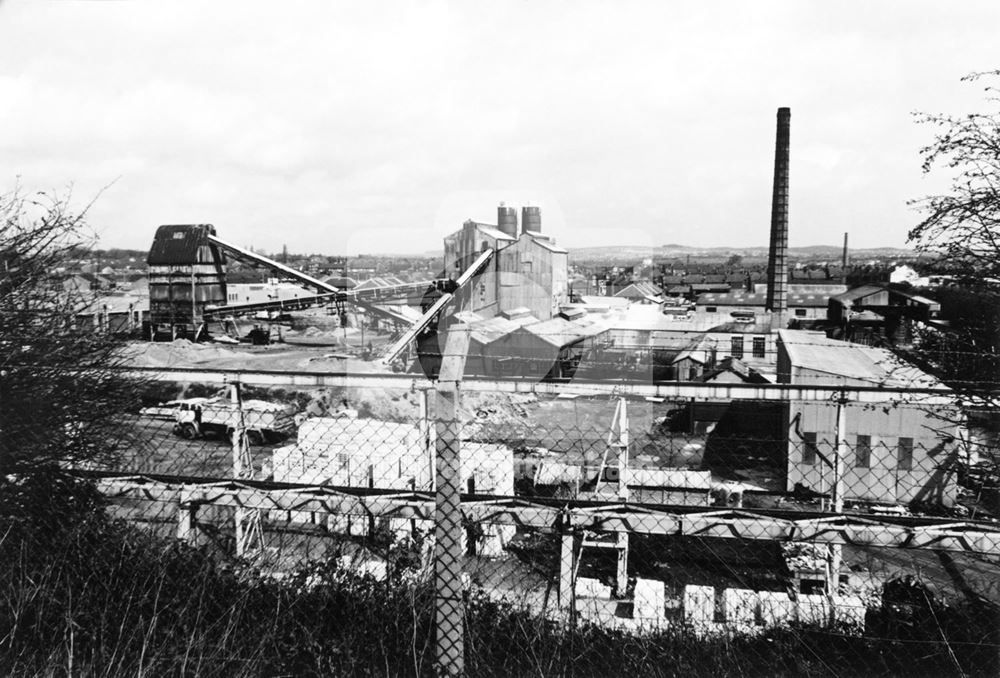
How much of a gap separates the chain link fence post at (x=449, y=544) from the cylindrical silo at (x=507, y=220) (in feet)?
30.4

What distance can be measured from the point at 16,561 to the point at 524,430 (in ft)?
27.7

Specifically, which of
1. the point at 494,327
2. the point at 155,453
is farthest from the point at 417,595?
the point at 494,327

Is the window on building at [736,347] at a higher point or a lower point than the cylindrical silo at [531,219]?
lower

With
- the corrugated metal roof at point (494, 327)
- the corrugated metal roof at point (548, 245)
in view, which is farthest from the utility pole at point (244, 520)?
the corrugated metal roof at point (548, 245)

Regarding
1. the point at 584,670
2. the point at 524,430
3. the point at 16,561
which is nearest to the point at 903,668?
the point at 584,670

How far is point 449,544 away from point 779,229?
1590 cm

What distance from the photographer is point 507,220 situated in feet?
35.6

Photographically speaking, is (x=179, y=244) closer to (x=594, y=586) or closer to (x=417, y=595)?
(x=594, y=586)

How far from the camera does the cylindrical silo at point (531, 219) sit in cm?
1037

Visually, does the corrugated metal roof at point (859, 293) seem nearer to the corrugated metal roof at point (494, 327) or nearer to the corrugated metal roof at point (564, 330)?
the corrugated metal roof at point (564, 330)

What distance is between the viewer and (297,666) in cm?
143

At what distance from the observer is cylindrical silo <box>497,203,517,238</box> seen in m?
10.5

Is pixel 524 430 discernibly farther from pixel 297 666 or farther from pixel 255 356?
pixel 297 666

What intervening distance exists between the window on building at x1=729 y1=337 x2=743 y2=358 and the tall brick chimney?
3138 millimetres
